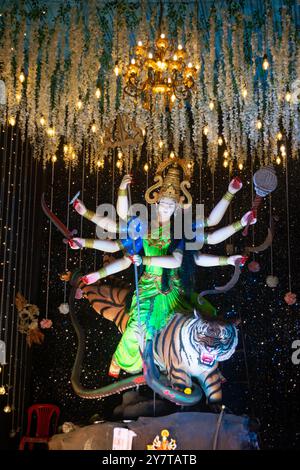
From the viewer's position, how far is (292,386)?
298 inches

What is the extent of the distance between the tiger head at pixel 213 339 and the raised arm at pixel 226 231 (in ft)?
3.42

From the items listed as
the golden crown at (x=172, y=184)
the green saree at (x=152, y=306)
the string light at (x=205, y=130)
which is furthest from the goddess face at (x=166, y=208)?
the string light at (x=205, y=130)

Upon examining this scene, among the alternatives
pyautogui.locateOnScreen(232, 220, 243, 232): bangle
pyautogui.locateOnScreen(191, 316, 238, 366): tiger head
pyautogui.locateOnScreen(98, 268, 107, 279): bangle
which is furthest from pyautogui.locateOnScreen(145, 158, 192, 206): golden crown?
pyautogui.locateOnScreen(191, 316, 238, 366): tiger head

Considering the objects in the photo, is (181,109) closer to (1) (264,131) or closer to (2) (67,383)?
(1) (264,131)

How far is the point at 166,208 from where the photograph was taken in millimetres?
7676

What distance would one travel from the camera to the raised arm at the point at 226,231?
7.60m

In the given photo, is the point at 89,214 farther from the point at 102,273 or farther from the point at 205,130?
the point at 205,130

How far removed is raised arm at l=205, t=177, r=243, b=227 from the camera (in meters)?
7.68

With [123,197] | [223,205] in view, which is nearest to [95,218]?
[123,197]

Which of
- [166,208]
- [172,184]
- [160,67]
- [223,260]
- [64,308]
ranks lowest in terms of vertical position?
[64,308]

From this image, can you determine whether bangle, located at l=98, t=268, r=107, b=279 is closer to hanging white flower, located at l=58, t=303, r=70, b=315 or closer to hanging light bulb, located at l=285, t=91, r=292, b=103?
hanging white flower, located at l=58, t=303, r=70, b=315

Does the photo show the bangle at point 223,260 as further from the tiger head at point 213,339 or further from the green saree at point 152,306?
the tiger head at point 213,339

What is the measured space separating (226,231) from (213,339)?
1319 mm

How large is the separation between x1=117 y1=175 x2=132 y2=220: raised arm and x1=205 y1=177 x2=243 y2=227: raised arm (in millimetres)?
946
